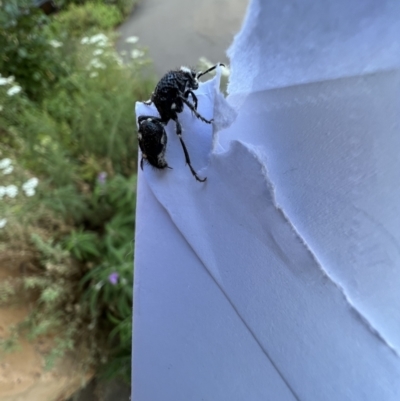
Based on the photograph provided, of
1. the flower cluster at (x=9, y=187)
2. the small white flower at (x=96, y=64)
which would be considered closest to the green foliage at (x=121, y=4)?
the small white flower at (x=96, y=64)

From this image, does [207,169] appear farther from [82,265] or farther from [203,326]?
[82,265]

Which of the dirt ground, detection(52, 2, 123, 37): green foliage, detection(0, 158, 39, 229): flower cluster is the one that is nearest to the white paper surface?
detection(0, 158, 39, 229): flower cluster

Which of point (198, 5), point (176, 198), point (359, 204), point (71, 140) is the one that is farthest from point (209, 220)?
point (198, 5)

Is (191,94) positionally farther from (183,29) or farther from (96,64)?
(183,29)

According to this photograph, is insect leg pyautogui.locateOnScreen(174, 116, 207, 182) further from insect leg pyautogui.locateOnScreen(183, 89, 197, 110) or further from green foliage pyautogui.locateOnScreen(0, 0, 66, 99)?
green foliage pyautogui.locateOnScreen(0, 0, 66, 99)

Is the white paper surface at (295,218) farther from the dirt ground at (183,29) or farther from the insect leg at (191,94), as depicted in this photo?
the dirt ground at (183,29)

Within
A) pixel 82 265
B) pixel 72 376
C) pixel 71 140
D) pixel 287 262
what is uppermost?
pixel 287 262
